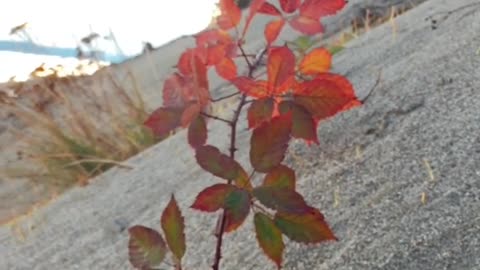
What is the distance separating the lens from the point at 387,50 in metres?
2.25

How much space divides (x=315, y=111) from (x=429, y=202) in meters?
0.31

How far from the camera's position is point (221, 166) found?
3.04 ft

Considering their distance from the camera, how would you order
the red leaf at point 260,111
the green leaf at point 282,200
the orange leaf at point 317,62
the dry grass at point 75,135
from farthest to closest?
the dry grass at point 75,135, the orange leaf at point 317,62, the red leaf at point 260,111, the green leaf at point 282,200

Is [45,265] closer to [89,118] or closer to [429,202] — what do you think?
[429,202]

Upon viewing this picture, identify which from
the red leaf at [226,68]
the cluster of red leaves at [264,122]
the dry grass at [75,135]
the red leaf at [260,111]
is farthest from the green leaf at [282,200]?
the dry grass at [75,135]

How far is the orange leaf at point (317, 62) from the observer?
109 centimetres

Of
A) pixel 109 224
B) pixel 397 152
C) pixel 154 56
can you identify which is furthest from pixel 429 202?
pixel 154 56

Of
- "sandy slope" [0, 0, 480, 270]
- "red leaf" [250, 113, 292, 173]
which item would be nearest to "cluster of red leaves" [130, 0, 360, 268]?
"red leaf" [250, 113, 292, 173]

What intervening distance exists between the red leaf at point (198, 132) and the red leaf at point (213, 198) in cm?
9

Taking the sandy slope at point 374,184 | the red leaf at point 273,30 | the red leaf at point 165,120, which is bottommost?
the sandy slope at point 374,184

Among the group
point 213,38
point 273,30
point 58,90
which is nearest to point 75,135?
point 58,90

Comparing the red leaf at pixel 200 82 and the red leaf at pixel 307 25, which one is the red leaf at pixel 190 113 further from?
the red leaf at pixel 307 25

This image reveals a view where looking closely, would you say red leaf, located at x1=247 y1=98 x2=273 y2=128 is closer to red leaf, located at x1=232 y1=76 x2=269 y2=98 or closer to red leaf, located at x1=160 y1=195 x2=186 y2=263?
red leaf, located at x1=232 y1=76 x2=269 y2=98

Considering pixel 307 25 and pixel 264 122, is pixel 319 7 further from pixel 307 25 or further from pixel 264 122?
pixel 264 122
